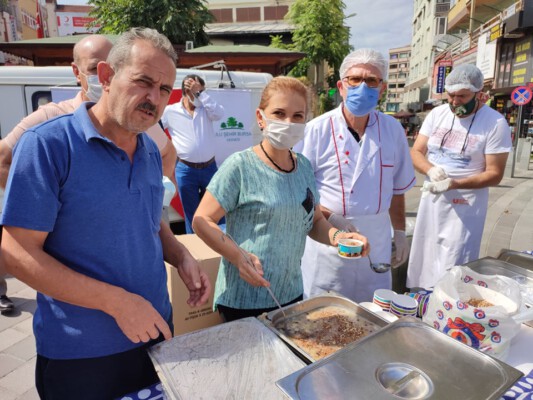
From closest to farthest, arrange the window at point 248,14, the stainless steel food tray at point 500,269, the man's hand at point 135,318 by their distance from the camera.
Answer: the man's hand at point 135,318 < the stainless steel food tray at point 500,269 < the window at point 248,14

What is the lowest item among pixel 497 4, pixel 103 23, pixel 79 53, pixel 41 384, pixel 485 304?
pixel 41 384

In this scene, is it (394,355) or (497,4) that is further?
(497,4)

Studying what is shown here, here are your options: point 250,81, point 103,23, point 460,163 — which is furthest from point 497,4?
point 460,163

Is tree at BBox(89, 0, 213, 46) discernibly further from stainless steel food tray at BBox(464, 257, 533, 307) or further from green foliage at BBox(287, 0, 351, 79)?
stainless steel food tray at BBox(464, 257, 533, 307)

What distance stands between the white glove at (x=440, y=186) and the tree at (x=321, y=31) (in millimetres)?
13698

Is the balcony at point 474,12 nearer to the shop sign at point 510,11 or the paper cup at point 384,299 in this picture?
the shop sign at point 510,11

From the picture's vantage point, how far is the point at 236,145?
530 cm

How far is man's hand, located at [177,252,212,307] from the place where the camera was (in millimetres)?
1412

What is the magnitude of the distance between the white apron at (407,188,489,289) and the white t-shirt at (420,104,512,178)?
0.22m

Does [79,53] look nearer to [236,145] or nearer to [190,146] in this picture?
[190,146]

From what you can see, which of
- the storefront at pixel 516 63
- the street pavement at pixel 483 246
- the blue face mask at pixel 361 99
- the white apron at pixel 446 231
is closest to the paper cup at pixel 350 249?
the blue face mask at pixel 361 99

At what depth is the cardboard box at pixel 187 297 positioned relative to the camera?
2475mm

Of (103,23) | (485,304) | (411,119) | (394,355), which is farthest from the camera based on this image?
(411,119)

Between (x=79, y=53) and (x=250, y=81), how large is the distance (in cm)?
354
